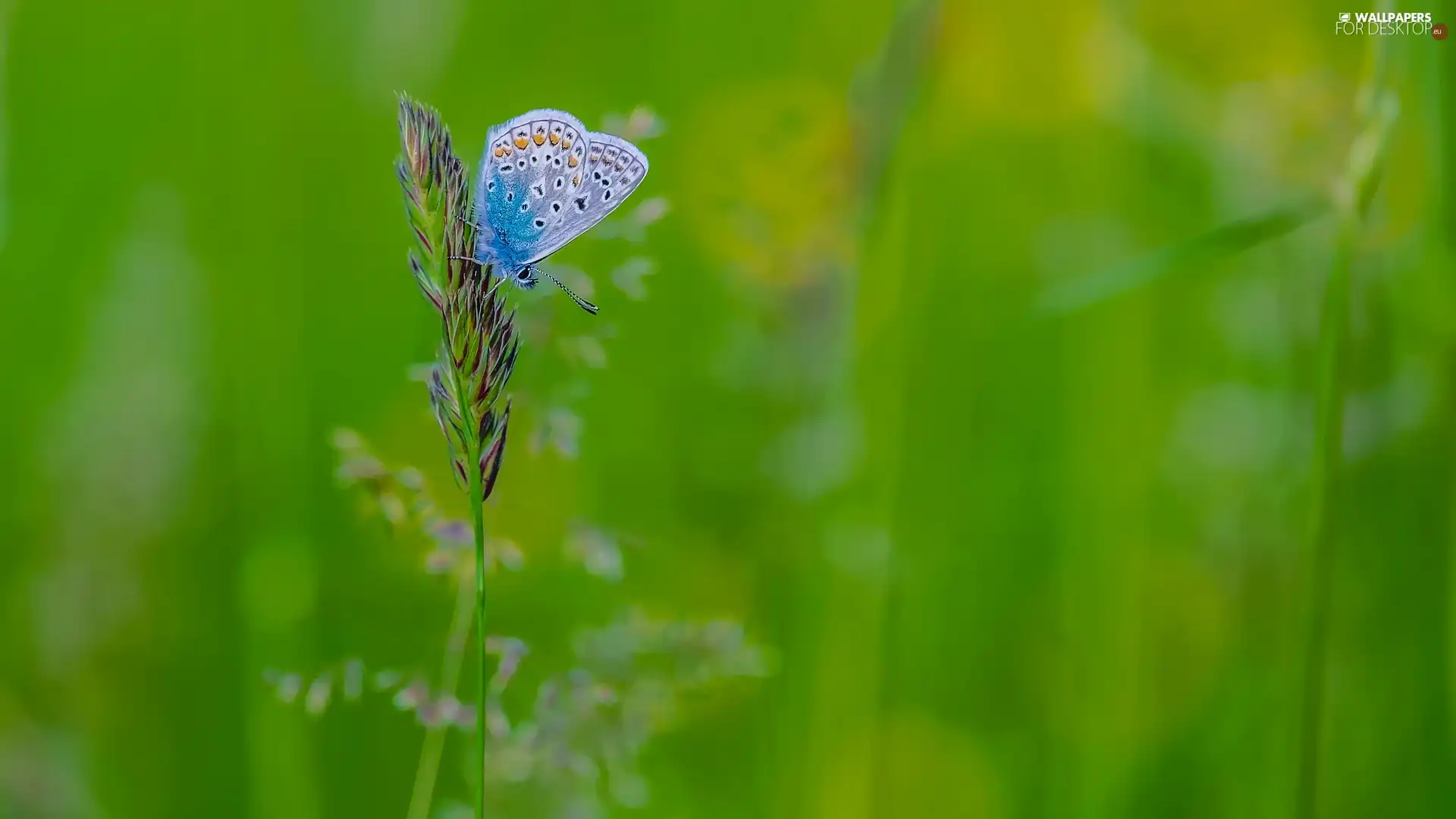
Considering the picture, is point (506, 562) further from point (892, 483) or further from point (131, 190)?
point (131, 190)

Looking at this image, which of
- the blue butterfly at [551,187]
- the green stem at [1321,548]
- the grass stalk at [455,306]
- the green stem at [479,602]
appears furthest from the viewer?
the blue butterfly at [551,187]

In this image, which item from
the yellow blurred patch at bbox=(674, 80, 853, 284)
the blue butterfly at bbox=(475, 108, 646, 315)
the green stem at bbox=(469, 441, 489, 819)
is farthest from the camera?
the yellow blurred patch at bbox=(674, 80, 853, 284)

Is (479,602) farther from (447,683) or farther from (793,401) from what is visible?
(793,401)

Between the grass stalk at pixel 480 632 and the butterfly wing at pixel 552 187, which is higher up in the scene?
the butterfly wing at pixel 552 187

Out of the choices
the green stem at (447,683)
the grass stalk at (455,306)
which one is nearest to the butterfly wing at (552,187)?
the grass stalk at (455,306)

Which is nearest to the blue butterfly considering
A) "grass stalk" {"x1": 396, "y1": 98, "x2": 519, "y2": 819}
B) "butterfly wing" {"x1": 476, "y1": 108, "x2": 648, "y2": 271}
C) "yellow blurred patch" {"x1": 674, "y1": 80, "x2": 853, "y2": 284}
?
"butterfly wing" {"x1": 476, "y1": 108, "x2": 648, "y2": 271}

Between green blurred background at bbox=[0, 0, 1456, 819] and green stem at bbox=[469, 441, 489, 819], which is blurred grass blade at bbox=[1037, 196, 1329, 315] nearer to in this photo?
green blurred background at bbox=[0, 0, 1456, 819]

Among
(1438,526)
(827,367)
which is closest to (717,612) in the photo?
(827,367)

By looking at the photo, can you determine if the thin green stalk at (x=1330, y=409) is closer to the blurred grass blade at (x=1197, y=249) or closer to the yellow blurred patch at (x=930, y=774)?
the blurred grass blade at (x=1197, y=249)
